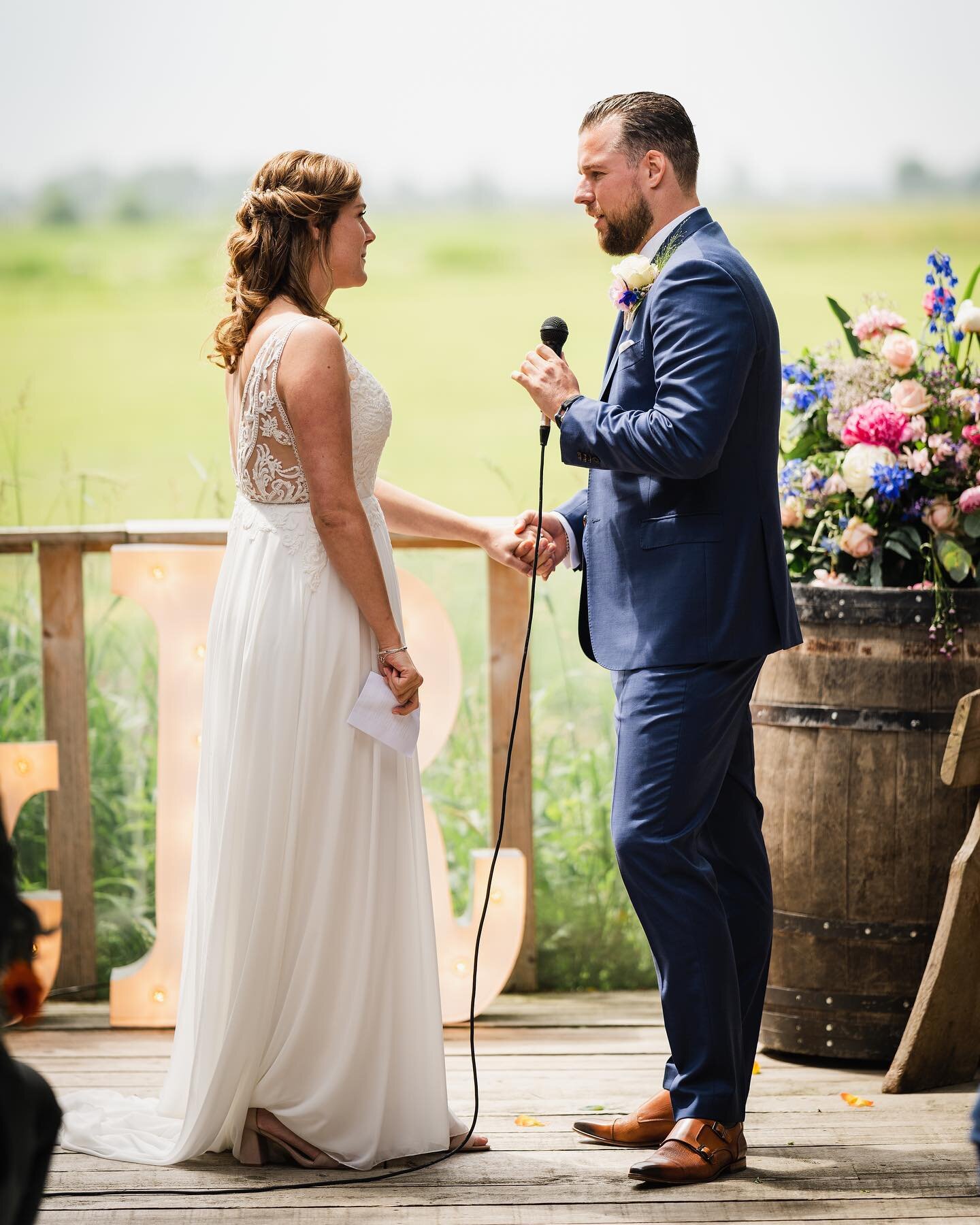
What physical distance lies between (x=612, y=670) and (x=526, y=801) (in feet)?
3.40

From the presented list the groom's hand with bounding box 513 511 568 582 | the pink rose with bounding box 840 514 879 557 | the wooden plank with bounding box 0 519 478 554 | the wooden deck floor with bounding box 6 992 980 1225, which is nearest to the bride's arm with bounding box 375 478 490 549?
the groom's hand with bounding box 513 511 568 582

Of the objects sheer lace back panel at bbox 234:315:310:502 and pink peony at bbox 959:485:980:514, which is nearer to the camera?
sheer lace back panel at bbox 234:315:310:502

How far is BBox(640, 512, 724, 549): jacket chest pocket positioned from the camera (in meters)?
2.23

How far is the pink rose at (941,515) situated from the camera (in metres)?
2.75

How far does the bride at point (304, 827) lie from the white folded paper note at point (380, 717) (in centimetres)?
2

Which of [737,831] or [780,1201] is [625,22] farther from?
[780,1201]

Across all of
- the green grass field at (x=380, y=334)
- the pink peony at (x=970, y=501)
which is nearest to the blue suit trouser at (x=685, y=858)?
the pink peony at (x=970, y=501)

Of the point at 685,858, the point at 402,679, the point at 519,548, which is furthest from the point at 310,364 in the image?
the point at 685,858

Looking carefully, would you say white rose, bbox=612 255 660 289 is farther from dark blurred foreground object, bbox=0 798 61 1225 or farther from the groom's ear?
dark blurred foreground object, bbox=0 798 61 1225

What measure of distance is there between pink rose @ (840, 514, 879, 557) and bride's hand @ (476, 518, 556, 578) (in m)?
0.64

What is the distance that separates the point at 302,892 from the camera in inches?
91.4

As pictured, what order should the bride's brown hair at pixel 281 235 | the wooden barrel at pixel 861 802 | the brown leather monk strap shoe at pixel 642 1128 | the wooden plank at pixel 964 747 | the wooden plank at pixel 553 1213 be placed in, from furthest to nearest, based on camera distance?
the wooden barrel at pixel 861 802 → the wooden plank at pixel 964 747 → the brown leather monk strap shoe at pixel 642 1128 → the bride's brown hair at pixel 281 235 → the wooden plank at pixel 553 1213

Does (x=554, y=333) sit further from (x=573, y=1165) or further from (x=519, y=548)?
(x=573, y=1165)

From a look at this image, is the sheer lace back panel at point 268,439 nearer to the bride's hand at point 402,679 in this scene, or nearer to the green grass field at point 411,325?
the bride's hand at point 402,679
